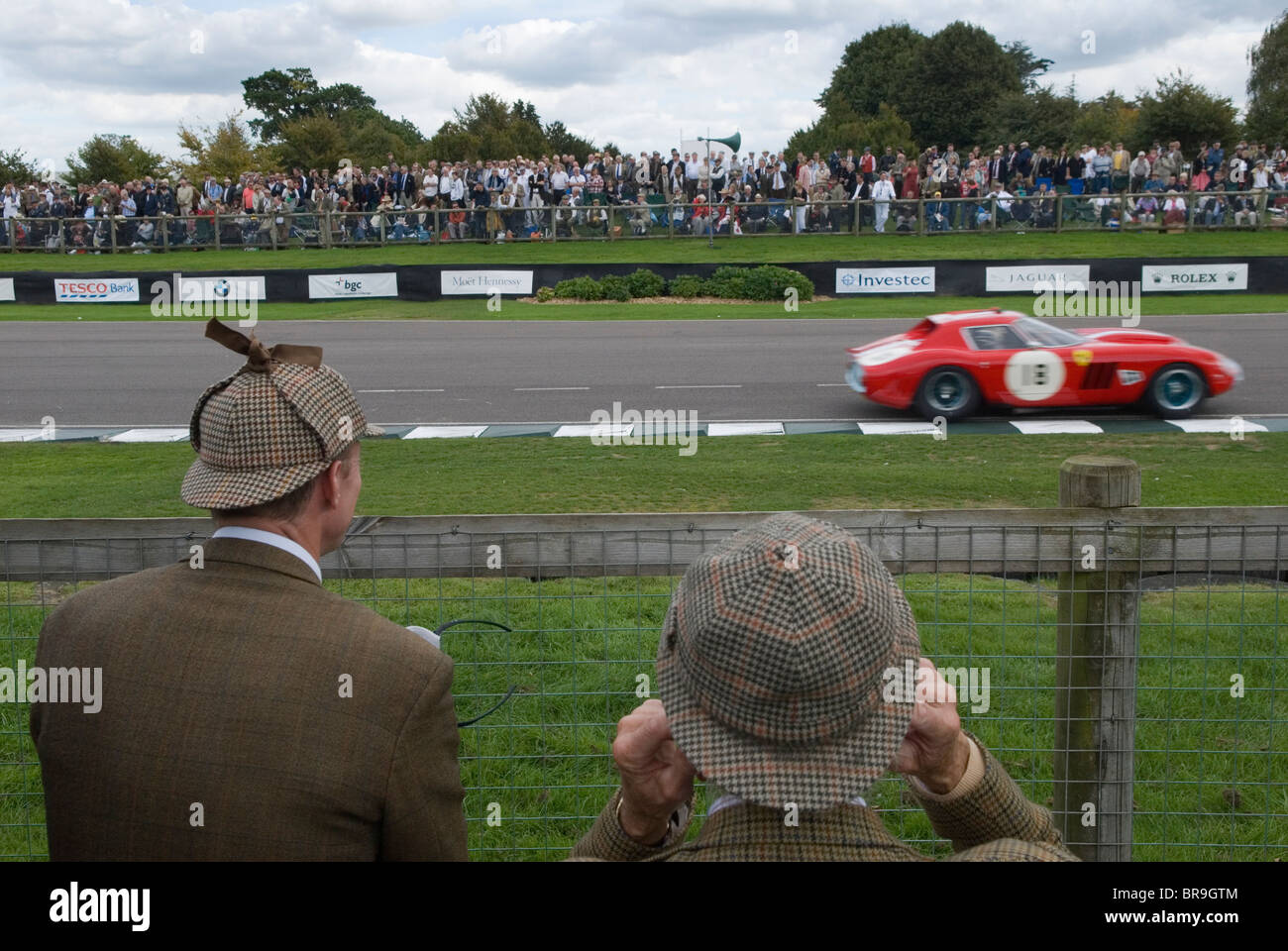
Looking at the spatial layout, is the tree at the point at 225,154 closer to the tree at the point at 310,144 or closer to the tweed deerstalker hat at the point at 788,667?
the tree at the point at 310,144

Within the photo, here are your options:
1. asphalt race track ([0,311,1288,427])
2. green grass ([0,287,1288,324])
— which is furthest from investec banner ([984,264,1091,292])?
asphalt race track ([0,311,1288,427])

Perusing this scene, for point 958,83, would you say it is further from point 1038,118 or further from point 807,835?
point 807,835

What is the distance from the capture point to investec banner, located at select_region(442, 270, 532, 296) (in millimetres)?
27516

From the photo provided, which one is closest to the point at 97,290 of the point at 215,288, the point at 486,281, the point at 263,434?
the point at 215,288

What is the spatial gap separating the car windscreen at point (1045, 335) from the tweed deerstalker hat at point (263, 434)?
11.7 m

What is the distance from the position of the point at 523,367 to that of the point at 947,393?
22.5ft

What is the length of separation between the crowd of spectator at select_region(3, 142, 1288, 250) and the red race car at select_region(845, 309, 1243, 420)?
59.9ft

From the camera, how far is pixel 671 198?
111 feet

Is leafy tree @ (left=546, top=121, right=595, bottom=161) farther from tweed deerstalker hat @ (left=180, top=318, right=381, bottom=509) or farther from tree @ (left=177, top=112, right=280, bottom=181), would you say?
tweed deerstalker hat @ (left=180, top=318, right=381, bottom=509)

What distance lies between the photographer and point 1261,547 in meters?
3.45

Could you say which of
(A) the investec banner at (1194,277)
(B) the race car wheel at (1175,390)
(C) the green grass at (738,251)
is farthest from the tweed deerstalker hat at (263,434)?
(C) the green grass at (738,251)

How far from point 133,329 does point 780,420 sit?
1488 cm

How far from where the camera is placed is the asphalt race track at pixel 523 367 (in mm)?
14570

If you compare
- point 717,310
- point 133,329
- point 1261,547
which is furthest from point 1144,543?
point 133,329
